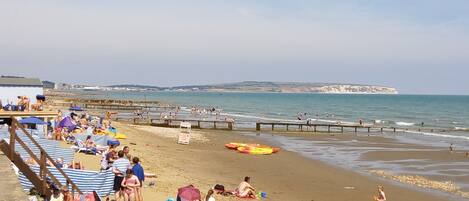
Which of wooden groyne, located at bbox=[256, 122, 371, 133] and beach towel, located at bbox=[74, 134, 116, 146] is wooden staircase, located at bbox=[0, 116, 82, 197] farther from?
wooden groyne, located at bbox=[256, 122, 371, 133]

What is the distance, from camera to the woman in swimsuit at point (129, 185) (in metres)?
13.1

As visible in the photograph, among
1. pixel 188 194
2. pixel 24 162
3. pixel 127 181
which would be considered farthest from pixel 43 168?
pixel 188 194

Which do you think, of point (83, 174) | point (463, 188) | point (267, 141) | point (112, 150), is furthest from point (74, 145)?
point (267, 141)

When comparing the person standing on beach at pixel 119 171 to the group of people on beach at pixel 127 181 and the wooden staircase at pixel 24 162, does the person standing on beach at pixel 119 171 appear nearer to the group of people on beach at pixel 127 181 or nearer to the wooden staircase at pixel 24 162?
the group of people on beach at pixel 127 181

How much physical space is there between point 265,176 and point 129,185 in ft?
36.1

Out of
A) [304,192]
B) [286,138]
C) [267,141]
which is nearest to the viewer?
[304,192]

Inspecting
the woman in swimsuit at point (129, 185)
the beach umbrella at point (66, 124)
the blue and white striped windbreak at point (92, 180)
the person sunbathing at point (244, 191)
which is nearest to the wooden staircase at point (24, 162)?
the woman in swimsuit at point (129, 185)

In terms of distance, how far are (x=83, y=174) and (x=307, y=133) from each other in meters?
38.5

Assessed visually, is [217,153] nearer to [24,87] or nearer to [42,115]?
[42,115]

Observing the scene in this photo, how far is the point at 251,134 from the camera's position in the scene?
48.1 m

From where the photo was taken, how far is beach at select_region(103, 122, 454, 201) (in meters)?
19.2

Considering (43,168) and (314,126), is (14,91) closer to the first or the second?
(43,168)

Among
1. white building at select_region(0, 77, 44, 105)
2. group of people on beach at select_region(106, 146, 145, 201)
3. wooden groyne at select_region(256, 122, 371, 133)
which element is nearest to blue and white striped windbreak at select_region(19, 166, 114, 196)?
group of people on beach at select_region(106, 146, 145, 201)

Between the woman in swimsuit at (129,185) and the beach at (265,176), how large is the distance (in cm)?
182
